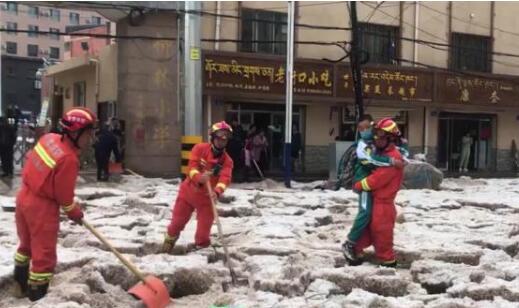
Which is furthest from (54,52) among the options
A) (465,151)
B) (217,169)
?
(217,169)

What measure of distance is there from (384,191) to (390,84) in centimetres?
1574

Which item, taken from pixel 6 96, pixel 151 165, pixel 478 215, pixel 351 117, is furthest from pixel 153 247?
pixel 6 96

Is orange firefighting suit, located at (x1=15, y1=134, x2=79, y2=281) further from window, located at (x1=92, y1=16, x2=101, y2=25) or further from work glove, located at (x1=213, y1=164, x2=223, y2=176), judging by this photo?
window, located at (x1=92, y1=16, x2=101, y2=25)

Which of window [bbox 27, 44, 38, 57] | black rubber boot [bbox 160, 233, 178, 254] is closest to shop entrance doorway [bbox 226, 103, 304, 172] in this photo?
black rubber boot [bbox 160, 233, 178, 254]

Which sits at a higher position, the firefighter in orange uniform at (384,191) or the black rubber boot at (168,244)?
the firefighter in orange uniform at (384,191)

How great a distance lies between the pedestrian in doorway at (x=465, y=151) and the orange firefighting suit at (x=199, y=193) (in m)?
18.5

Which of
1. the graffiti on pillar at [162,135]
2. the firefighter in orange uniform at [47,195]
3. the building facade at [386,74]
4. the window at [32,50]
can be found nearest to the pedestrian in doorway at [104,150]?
the graffiti on pillar at [162,135]

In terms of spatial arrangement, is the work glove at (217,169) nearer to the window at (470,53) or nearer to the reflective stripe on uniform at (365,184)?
the reflective stripe on uniform at (365,184)

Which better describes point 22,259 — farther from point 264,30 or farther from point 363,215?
point 264,30

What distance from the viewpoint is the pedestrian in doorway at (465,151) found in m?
24.7

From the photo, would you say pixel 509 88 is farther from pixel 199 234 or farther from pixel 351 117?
pixel 199 234

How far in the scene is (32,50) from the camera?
248 ft

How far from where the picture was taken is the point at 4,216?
9469mm

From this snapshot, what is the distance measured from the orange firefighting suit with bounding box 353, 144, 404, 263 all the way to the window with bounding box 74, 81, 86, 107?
19188 millimetres
